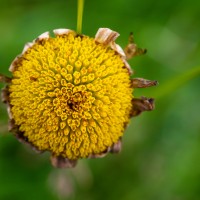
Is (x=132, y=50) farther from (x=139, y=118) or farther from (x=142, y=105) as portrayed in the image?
(x=139, y=118)

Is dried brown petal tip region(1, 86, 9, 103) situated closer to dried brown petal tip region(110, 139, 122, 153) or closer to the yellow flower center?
the yellow flower center

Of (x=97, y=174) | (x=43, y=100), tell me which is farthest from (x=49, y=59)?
(x=97, y=174)

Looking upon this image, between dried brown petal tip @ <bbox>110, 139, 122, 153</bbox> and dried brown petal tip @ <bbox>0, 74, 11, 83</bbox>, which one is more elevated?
dried brown petal tip @ <bbox>0, 74, 11, 83</bbox>

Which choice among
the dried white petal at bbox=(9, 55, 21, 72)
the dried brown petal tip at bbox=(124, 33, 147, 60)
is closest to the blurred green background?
the dried brown petal tip at bbox=(124, 33, 147, 60)

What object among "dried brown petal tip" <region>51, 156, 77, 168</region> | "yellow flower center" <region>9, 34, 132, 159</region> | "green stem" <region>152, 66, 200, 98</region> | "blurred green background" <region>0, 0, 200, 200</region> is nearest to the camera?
"yellow flower center" <region>9, 34, 132, 159</region>

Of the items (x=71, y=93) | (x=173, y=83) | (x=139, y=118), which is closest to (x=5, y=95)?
(x=71, y=93)

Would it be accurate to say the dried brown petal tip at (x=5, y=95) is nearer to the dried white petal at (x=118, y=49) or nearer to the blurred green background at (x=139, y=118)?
the dried white petal at (x=118, y=49)

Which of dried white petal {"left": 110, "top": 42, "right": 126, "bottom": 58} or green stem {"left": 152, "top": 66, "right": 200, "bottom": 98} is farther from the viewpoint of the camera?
green stem {"left": 152, "top": 66, "right": 200, "bottom": 98}
